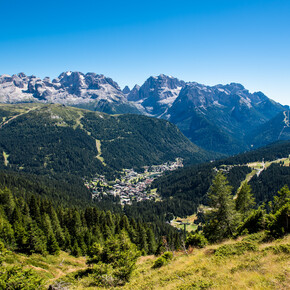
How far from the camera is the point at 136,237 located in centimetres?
8425

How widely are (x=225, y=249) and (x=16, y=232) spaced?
59699 millimetres

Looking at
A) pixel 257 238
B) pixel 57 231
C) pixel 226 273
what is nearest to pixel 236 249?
pixel 257 238

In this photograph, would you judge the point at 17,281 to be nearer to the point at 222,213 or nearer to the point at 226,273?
the point at 226,273

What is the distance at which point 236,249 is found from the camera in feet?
85.0

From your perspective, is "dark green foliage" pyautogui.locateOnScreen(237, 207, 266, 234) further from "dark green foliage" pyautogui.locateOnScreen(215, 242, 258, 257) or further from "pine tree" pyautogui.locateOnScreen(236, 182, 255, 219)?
"pine tree" pyautogui.locateOnScreen(236, 182, 255, 219)

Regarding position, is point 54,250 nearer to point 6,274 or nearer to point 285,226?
point 6,274

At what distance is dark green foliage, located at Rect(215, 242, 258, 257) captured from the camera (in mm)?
25109

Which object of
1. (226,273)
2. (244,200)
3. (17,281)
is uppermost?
(17,281)

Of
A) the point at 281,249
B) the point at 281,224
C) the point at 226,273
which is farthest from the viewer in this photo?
the point at 281,224

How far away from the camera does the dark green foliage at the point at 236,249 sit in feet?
82.4

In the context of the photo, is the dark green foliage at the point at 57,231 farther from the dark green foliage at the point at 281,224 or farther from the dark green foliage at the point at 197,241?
the dark green foliage at the point at 281,224

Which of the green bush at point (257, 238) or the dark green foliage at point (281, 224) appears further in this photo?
the green bush at point (257, 238)

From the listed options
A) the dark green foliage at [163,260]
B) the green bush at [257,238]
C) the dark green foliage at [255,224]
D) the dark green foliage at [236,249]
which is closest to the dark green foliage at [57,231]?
the dark green foliage at [163,260]

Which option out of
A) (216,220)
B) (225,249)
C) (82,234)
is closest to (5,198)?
(82,234)
